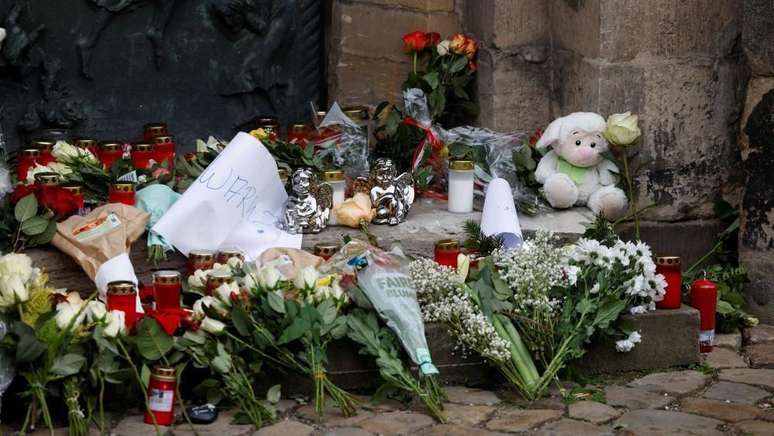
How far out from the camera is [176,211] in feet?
17.9

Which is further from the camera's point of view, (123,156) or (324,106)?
(324,106)

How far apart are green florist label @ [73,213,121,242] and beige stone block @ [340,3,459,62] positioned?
172cm

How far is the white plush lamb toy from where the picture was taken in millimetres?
5801

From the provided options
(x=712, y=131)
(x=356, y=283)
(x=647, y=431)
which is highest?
(x=712, y=131)

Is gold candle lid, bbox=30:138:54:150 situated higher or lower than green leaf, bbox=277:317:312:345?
higher

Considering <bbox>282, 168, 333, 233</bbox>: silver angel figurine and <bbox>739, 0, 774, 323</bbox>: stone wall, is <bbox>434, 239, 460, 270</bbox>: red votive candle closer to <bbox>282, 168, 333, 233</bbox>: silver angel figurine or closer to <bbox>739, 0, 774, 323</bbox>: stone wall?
<bbox>282, 168, 333, 233</bbox>: silver angel figurine

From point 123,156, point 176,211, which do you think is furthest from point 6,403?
point 123,156

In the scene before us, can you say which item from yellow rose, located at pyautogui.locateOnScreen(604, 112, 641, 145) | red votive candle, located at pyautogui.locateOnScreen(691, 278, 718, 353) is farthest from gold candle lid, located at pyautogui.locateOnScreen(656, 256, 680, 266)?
yellow rose, located at pyautogui.locateOnScreen(604, 112, 641, 145)

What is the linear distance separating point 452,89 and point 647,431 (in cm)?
237

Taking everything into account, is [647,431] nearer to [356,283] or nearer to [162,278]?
[356,283]

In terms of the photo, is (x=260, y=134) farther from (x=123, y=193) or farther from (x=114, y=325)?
(x=114, y=325)

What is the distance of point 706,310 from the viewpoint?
529cm

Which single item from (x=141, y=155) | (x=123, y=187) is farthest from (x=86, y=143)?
(x=123, y=187)

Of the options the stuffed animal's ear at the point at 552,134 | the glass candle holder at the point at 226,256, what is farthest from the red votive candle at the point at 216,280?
the stuffed animal's ear at the point at 552,134
